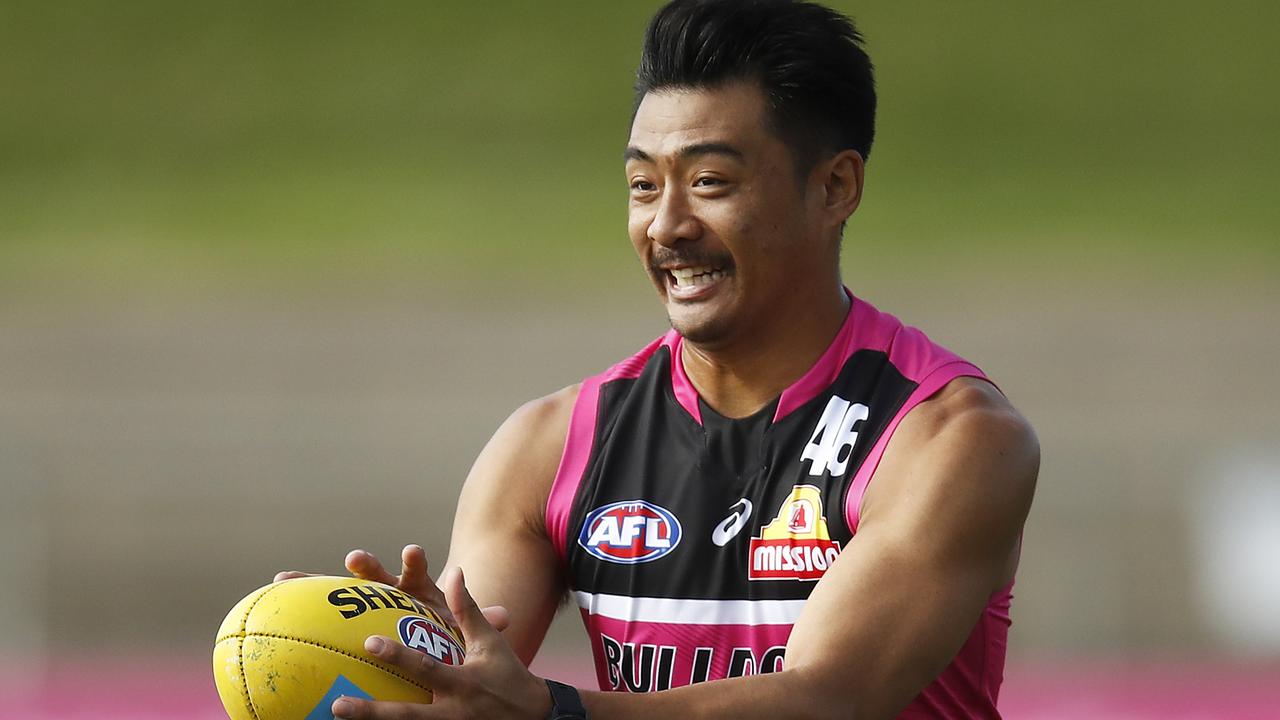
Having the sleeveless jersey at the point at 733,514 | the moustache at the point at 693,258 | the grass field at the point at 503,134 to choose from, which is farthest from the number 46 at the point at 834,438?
the grass field at the point at 503,134

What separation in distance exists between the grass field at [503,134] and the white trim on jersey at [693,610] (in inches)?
383

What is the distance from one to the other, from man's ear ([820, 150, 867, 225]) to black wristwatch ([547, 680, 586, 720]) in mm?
1230

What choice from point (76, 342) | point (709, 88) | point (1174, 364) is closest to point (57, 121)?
point (76, 342)

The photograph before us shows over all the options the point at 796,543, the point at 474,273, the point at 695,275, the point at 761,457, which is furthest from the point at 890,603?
the point at 474,273

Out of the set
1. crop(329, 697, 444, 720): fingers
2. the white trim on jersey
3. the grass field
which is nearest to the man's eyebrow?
the white trim on jersey

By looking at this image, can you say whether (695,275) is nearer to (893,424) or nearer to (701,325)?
(701,325)

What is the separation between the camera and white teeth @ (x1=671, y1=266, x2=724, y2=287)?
10.7 ft

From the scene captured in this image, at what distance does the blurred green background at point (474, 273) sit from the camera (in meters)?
11.4

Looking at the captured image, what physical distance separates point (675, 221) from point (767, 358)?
1.29ft

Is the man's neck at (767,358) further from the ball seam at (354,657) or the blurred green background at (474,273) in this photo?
the blurred green background at (474,273)

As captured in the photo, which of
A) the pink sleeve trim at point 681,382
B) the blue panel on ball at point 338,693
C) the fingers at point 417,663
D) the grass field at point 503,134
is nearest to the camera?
the fingers at point 417,663

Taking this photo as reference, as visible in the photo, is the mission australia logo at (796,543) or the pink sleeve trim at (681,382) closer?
the mission australia logo at (796,543)

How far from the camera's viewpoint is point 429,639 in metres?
2.70

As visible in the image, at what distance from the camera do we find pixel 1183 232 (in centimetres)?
1329
